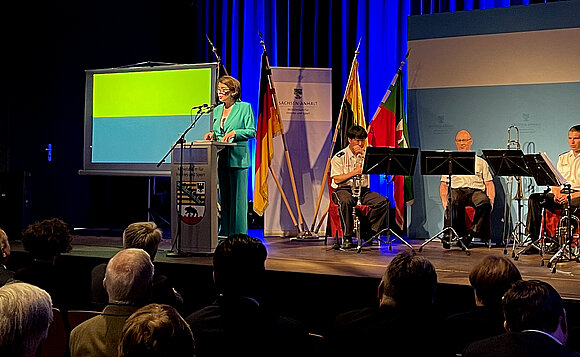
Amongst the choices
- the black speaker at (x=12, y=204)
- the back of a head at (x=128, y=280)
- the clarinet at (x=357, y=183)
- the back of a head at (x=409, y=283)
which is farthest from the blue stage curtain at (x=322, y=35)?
the back of a head at (x=128, y=280)

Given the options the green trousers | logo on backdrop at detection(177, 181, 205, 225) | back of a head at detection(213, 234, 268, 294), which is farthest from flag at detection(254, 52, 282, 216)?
back of a head at detection(213, 234, 268, 294)

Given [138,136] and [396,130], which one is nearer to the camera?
[138,136]

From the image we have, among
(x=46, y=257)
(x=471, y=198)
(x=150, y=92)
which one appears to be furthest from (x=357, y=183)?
(x=46, y=257)

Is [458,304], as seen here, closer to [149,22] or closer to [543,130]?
[543,130]

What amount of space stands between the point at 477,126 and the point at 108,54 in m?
4.94

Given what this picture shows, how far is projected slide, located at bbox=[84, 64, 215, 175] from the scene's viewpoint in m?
7.05

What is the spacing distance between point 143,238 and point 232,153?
2.52m

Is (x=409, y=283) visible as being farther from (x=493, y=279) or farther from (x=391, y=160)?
(x=391, y=160)

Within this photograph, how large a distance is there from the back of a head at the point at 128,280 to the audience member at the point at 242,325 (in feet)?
1.12

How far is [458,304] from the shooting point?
14.8 ft

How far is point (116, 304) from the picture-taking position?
2732 millimetres

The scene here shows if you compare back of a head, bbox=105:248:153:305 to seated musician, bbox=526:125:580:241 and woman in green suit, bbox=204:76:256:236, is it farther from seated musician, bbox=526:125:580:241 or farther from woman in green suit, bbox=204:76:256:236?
seated musician, bbox=526:125:580:241

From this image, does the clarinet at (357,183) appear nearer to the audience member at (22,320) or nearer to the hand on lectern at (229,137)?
the hand on lectern at (229,137)

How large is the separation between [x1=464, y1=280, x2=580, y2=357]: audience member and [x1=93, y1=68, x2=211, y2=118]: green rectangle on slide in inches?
197
